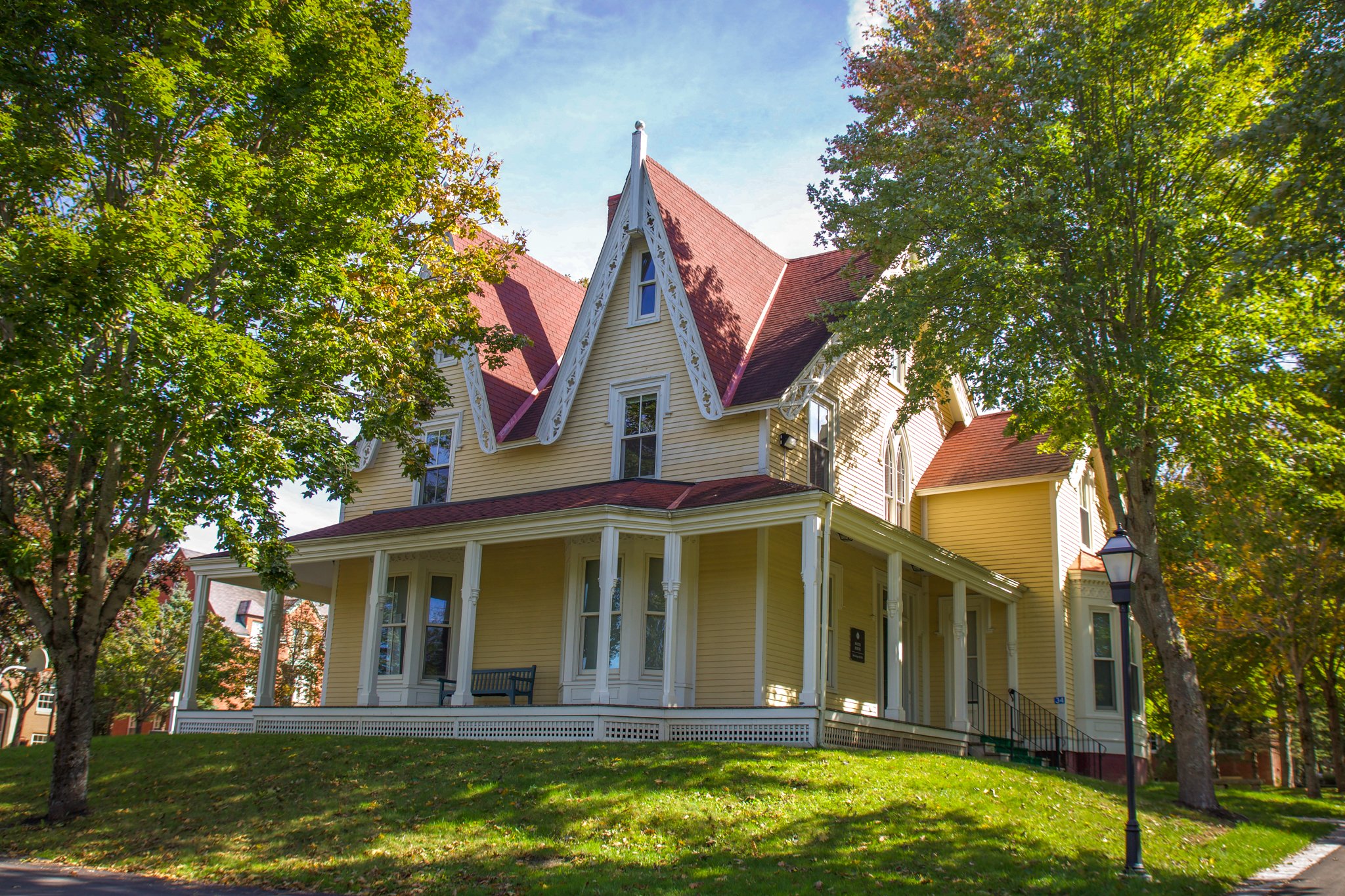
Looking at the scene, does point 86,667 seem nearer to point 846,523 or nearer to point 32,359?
point 32,359

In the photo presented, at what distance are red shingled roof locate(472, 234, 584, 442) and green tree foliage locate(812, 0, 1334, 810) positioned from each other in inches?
314

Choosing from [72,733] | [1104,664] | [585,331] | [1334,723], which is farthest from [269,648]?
[1334,723]

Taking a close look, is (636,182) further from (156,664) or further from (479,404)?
(156,664)

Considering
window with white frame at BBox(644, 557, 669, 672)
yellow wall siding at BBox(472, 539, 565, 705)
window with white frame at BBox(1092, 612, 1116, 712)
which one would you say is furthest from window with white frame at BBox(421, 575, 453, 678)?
window with white frame at BBox(1092, 612, 1116, 712)

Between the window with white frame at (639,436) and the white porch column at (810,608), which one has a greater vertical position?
the window with white frame at (639,436)

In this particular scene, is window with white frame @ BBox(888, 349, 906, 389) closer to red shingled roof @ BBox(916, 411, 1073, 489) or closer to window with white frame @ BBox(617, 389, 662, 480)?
red shingled roof @ BBox(916, 411, 1073, 489)

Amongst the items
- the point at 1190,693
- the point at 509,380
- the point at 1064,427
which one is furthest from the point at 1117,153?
the point at 509,380

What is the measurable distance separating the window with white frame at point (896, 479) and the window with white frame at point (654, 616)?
21.8ft

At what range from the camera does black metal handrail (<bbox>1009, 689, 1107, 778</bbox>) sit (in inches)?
880

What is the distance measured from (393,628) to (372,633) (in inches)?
99.7

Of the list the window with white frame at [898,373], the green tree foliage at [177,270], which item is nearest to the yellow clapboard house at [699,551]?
the window with white frame at [898,373]

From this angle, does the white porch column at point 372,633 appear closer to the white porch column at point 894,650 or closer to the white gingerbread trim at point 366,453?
the white gingerbread trim at point 366,453

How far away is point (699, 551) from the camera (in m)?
19.7

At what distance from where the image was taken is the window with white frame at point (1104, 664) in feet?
76.1
